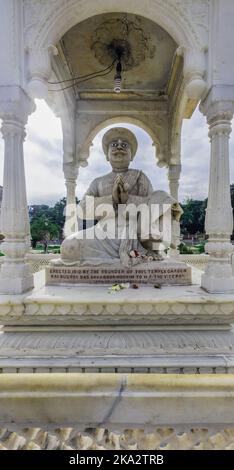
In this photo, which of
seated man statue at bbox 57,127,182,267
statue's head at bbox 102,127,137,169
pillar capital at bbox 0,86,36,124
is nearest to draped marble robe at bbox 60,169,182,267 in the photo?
seated man statue at bbox 57,127,182,267

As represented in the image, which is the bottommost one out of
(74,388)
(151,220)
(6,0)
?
(74,388)

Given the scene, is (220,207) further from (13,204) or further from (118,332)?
(13,204)

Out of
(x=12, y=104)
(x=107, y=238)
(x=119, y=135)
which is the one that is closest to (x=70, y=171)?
(x=119, y=135)

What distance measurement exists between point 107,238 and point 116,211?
0.56 meters

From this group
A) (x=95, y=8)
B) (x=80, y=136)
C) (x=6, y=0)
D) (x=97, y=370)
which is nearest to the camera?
(x=97, y=370)

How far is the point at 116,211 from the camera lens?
3.81 m

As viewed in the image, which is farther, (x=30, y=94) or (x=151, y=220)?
(x=151, y=220)

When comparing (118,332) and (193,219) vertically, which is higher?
(193,219)

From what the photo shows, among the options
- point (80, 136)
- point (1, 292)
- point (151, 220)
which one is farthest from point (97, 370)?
point (80, 136)

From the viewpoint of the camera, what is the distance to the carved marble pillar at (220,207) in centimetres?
268

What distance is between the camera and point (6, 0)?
263 cm

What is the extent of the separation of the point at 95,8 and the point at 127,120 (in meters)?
2.62

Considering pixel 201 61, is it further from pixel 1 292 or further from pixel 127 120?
pixel 1 292

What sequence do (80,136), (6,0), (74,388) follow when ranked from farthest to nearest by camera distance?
1. (80,136)
2. (6,0)
3. (74,388)
